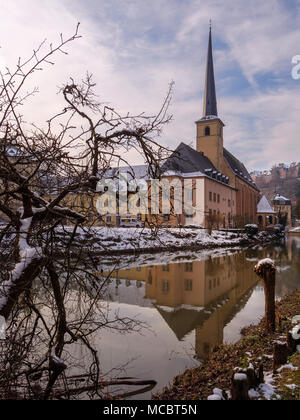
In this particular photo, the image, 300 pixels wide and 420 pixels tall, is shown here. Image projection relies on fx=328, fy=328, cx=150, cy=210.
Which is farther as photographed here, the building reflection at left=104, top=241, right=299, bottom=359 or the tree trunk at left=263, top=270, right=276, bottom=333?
the building reflection at left=104, top=241, right=299, bottom=359

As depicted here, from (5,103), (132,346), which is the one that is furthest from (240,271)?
(5,103)

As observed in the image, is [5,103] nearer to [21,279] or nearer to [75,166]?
[75,166]

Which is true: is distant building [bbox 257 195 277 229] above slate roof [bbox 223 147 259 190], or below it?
below

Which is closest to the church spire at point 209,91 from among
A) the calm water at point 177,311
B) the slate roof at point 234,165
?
the slate roof at point 234,165

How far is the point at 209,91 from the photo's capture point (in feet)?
171

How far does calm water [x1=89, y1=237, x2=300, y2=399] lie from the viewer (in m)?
5.16

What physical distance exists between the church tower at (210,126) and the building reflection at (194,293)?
127ft

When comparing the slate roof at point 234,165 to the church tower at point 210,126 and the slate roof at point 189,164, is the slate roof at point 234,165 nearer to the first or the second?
the church tower at point 210,126

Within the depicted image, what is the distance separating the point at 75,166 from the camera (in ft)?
11.0

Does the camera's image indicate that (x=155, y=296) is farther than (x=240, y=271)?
No

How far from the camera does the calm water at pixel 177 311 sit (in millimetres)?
5164

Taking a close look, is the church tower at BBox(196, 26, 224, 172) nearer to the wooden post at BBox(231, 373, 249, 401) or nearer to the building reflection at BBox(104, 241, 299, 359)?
the building reflection at BBox(104, 241, 299, 359)

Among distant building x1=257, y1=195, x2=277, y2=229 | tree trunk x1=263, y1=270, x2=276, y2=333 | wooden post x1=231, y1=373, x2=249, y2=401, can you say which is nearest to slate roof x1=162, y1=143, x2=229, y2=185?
wooden post x1=231, y1=373, x2=249, y2=401
